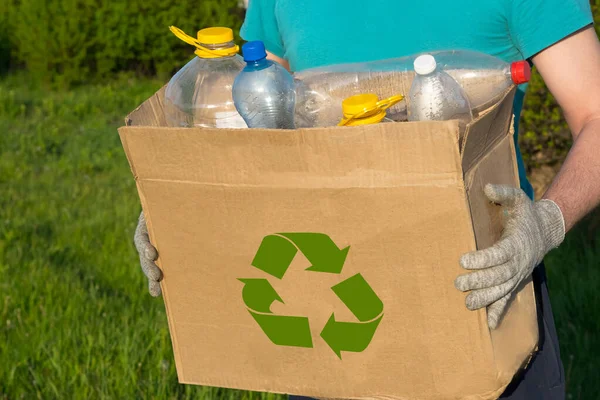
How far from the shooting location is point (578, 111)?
1.93m

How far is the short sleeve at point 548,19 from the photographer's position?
1.88 m

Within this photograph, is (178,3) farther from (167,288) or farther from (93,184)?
(167,288)

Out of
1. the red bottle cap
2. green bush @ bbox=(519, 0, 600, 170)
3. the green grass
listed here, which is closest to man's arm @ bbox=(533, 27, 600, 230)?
the red bottle cap

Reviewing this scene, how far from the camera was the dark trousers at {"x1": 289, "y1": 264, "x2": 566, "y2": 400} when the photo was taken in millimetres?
2068

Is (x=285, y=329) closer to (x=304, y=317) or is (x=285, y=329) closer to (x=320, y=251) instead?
(x=304, y=317)

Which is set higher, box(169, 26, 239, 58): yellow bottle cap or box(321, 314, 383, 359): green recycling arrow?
box(169, 26, 239, 58): yellow bottle cap

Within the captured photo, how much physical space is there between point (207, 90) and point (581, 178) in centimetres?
78

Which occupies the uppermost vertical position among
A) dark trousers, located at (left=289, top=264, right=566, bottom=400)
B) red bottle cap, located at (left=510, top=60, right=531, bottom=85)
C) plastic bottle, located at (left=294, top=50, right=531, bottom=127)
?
red bottle cap, located at (left=510, top=60, right=531, bottom=85)

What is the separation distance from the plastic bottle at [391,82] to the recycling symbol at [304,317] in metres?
0.29

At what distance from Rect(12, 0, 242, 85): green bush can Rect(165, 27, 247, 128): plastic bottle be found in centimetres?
612

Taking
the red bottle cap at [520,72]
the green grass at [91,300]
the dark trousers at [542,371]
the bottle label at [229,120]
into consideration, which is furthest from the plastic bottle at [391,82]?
the green grass at [91,300]

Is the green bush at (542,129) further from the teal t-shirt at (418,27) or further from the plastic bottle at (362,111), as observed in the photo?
the plastic bottle at (362,111)

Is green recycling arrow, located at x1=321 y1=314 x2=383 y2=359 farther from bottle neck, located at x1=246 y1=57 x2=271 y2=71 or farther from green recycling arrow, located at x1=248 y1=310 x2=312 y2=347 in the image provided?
bottle neck, located at x1=246 y1=57 x2=271 y2=71

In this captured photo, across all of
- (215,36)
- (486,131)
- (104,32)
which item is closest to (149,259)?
(215,36)
